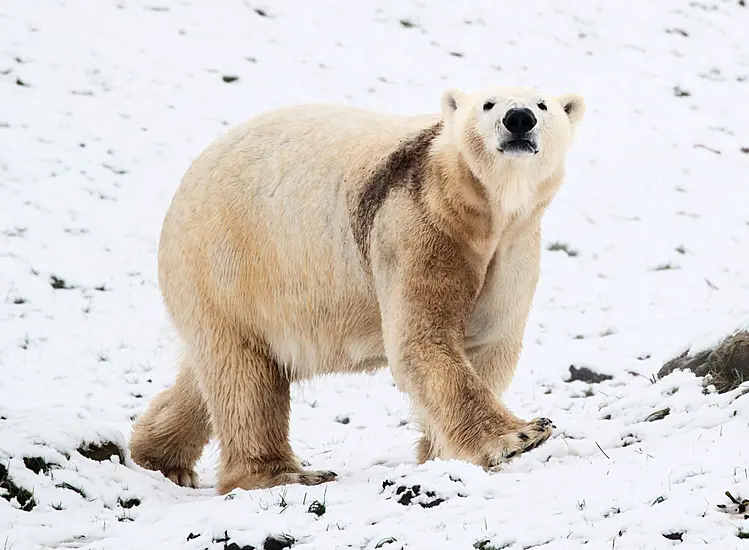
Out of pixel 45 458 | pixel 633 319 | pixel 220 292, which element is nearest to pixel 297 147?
pixel 220 292

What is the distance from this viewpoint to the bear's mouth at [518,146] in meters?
5.19

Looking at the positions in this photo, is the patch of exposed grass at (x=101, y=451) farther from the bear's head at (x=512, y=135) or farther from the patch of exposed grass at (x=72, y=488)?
the bear's head at (x=512, y=135)

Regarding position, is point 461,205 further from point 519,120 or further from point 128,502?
point 128,502

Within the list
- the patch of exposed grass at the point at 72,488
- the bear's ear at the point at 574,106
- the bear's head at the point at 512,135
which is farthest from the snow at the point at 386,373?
the bear's ear at the point at 574,106

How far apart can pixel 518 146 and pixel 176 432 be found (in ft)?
9.44

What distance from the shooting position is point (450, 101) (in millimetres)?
5684

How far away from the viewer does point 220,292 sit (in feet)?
20.4

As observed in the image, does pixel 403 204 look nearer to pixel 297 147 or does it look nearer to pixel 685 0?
pixel 297 147

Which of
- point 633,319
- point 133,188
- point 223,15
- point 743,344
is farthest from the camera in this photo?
point 223,15

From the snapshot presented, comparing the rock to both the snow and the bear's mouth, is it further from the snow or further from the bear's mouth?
the bear's mouth

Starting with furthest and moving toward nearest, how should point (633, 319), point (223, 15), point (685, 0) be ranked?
point (685, 0) < point (223, 15) < point (633, 319)

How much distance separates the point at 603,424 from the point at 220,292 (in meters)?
2.18

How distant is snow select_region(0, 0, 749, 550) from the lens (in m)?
4.43

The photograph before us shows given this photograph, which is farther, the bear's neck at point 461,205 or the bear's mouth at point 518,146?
the bear's neck at point 461,205
